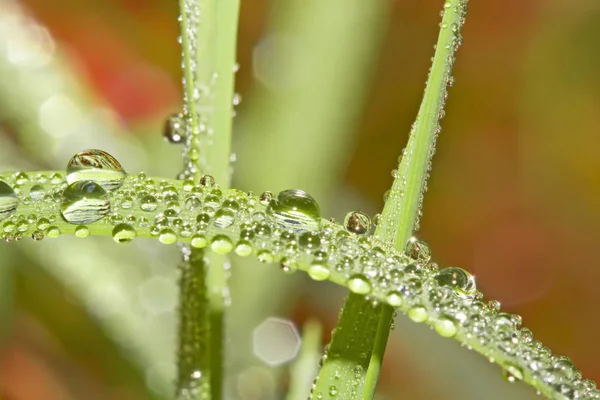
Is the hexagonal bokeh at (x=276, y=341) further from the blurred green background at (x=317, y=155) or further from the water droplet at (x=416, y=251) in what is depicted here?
the water droplet at (x=416, y=251)

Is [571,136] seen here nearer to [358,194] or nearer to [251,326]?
[358,194]

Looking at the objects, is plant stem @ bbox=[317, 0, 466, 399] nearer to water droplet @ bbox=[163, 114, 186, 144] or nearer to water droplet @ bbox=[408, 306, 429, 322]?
water droplet @ bbox=[408, 306, 429, 322]

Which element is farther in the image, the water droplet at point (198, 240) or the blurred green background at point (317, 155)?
the blurred green background at point (317, 155)

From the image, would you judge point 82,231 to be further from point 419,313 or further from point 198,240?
point 419,313

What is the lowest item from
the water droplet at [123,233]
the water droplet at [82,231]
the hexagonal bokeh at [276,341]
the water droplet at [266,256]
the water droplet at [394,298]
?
the water droplet at [82,231]

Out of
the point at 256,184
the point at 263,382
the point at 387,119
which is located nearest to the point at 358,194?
the point at 387,119

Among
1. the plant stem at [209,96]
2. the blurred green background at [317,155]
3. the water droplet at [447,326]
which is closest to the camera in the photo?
the water droplet at [447,326]

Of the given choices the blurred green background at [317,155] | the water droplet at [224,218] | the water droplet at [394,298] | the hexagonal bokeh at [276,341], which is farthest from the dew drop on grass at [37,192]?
the hexagonal bokeh at [276,341]

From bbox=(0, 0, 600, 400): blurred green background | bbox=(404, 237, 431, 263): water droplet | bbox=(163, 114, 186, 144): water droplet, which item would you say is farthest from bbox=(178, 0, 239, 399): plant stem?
bbox=(0, 0, 600, 400): blurred green background
